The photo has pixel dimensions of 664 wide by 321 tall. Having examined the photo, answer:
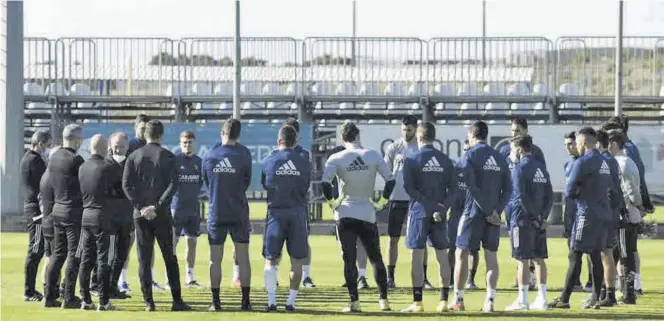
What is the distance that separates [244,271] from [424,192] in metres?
2.14

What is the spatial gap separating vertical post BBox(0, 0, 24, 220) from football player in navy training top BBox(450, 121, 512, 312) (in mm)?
18909

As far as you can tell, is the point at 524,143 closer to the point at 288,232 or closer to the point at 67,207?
the point at 288,232

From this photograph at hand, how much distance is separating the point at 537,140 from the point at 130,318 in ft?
62.9

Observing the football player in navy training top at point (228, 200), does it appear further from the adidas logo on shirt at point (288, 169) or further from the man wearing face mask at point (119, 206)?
the man wearing face mask at point (119, 206)

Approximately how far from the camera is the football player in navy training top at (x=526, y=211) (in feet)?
57.5

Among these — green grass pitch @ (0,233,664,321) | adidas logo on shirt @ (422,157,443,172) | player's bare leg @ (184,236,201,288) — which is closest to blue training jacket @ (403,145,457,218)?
adidas logo on shirt @ (422,157,443,172)

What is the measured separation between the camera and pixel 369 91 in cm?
3988

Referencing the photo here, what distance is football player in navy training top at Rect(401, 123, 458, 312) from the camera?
677 inches

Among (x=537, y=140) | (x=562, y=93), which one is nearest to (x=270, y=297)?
(x=537, y=140)

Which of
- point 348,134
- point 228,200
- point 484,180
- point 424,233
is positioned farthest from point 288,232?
point 484,180

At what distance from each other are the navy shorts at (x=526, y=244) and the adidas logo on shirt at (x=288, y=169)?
8.50ft

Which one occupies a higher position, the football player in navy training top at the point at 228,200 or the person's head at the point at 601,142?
the person's head at the point at 601,142

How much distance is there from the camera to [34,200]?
60.8 feet

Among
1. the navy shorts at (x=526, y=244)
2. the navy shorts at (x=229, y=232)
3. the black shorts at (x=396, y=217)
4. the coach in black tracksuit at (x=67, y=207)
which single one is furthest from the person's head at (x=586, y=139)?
the coach in black tracksuit at (x=67, y=207)
